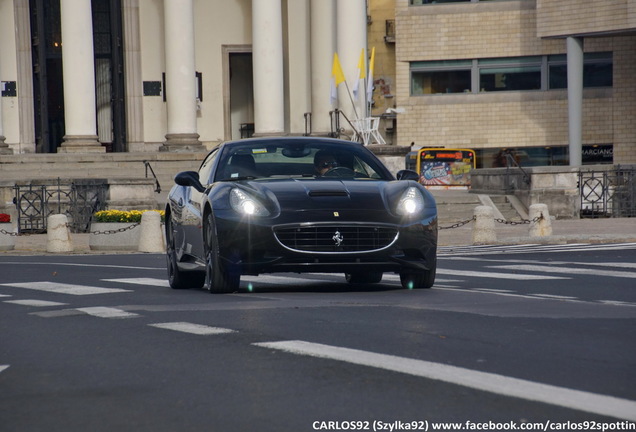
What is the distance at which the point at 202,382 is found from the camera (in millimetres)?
6859

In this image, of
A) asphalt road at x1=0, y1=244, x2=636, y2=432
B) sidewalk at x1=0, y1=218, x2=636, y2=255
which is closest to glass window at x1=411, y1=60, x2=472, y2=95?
sidewalk at x1=0, y1=218, x2=636, y2=255

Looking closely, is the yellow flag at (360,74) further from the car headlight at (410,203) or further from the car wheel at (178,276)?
the car headlight at (410,203)

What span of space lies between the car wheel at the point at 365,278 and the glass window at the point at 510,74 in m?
46.4

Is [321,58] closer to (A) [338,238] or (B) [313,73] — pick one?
(B) [313,73]

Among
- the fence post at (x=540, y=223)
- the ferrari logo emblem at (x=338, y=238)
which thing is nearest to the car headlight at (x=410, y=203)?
the ferrari logo emblem at (x=338, y=238)

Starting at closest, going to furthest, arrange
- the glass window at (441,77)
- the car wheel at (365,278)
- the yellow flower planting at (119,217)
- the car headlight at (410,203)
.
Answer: the car headlight at (410,203), the car wheel at (365,278), the yellow flower planting at (119,217), the glass window at (441,77)

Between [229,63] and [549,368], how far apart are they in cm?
4257

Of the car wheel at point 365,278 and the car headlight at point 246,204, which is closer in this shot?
the car headlight at point 246,204

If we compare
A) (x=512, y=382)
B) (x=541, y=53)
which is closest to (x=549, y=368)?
(x=512, y=382)

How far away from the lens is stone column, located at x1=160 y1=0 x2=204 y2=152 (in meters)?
42.0

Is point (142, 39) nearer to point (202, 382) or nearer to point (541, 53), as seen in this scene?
point (541, 53)

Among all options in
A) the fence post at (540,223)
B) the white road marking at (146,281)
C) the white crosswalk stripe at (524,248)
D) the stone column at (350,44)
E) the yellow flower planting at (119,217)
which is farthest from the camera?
the stone column at (350,44)

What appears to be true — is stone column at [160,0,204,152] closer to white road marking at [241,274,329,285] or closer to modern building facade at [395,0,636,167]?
modern building facade at [395,0,636,167]

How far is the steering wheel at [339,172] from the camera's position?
43.2 ft
